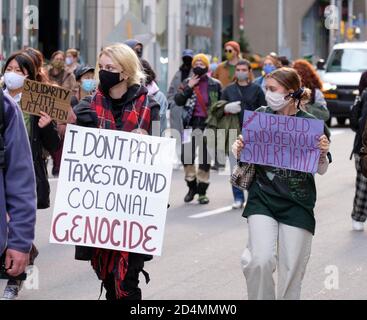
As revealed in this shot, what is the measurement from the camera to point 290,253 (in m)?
7.07

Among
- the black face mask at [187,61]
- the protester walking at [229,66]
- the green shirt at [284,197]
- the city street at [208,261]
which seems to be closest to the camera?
the green shirt at [284,197]

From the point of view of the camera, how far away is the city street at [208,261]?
359 inches

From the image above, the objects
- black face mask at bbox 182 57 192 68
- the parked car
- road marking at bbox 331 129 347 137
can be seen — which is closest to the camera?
black face mask at bbox 182 57 192 68

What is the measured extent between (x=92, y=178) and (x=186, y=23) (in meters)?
39.9

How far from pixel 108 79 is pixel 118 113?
0.22 meters

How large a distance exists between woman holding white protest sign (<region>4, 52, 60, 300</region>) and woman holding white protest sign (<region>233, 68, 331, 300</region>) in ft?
4.17

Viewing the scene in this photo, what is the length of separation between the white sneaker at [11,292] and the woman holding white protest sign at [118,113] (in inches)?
74.7

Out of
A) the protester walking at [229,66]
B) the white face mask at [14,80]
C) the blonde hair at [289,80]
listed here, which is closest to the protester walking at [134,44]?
the white face mask at [14,80]

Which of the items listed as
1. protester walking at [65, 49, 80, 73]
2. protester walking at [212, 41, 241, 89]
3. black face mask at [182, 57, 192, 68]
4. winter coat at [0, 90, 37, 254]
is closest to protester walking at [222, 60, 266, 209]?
black face mask at [182, 57, 192, 68]

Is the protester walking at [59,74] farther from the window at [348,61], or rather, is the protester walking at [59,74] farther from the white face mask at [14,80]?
the window at [348,61]

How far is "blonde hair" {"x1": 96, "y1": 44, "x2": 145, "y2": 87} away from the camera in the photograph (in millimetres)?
6875

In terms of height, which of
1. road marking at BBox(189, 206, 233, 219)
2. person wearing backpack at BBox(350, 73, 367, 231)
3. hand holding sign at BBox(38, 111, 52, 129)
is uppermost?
hand holding sign at BBox(38, 111, 52, 129)

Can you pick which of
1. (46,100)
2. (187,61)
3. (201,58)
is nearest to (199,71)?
(201,58)

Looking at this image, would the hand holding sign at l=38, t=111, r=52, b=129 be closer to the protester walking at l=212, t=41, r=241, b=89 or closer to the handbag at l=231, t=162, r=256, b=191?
the handbag at l=231, t=162, r=256, b=191
